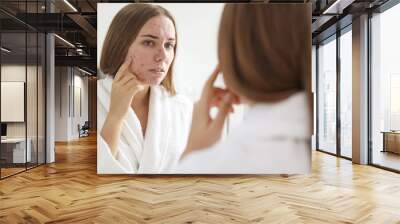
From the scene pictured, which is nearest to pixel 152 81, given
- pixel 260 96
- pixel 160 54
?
pixel 160 54

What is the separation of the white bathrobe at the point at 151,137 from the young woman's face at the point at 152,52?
235mm

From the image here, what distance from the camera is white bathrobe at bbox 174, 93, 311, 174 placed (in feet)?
20.5

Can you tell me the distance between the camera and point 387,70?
7.41m

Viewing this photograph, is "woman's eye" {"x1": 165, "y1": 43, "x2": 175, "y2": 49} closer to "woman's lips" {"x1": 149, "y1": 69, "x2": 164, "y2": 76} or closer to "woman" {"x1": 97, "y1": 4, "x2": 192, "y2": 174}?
"woman" {"x1": 97, "y1": 4, "x2": 192, "y2": 174}

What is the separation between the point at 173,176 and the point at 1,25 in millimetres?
3654

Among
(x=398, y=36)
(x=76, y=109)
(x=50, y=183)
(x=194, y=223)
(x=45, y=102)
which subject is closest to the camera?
(x=194, y=223)

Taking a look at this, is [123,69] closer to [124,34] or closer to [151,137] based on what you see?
[124,34]

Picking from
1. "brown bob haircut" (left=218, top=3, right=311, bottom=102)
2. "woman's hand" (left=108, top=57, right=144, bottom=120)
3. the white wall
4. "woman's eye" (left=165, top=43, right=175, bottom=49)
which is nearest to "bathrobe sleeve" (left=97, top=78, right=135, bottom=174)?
"woman's hand" (left=108, top=57, right=144, bottom=120)

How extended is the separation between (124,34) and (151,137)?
1712mm

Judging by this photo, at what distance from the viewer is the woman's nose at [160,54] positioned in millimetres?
6129

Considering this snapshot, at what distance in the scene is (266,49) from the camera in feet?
20.6

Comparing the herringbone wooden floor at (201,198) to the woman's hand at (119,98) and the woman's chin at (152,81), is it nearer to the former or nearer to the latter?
the woman's hand at (119,98)

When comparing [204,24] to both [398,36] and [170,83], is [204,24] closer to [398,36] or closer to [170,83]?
[170,83]

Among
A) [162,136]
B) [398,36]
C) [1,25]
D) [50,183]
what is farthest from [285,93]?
[1,25]
